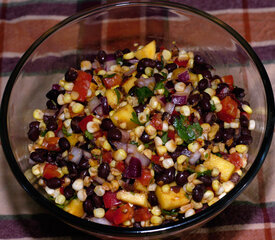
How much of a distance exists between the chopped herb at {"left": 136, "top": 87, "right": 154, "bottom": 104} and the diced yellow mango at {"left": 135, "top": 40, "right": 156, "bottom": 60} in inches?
11.3

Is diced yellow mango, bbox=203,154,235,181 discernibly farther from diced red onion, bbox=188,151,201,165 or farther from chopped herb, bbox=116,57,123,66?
chopped herb, bbox=116,57,123,66

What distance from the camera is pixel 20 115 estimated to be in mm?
2021

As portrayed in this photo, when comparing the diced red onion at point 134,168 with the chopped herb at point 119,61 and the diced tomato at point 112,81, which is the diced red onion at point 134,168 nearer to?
the diced tomato at point 112,81

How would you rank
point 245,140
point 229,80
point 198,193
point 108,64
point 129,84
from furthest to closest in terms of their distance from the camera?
point 108,64, point 229,80, point 129,84, point 245,140, point 198,193

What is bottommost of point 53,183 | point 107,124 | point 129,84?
point 53,183

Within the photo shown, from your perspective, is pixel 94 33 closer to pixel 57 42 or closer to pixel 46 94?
pixel 57 42

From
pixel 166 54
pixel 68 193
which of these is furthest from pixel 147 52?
pixel 68 193

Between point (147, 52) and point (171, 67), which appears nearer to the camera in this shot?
point (171, 67)

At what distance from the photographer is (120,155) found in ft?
5.69

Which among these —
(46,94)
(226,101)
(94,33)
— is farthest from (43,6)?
(226,101)

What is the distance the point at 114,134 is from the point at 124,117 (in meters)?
0.09

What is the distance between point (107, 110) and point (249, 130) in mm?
604

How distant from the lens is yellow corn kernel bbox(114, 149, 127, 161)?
68.3 inches

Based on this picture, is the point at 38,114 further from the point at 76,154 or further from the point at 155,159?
the point at 155,159
